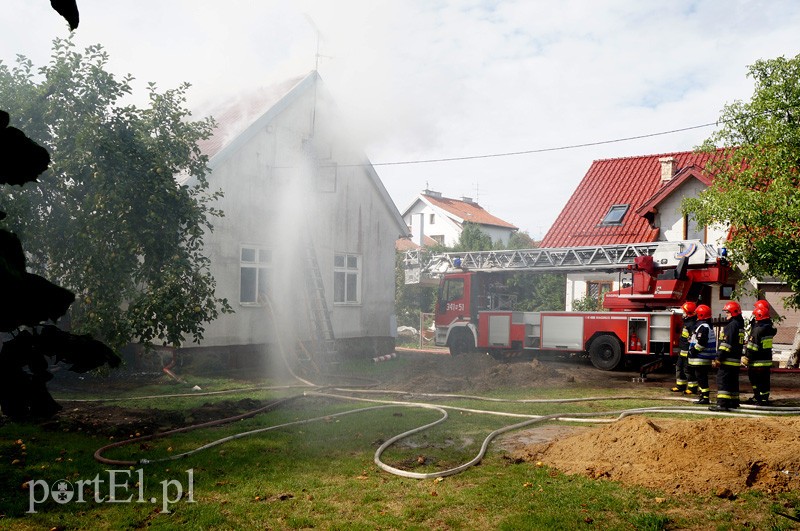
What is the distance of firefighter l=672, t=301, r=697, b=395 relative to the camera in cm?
1360

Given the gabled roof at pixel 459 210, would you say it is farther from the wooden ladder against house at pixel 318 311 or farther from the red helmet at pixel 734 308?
the red helmet at pixel 734 308

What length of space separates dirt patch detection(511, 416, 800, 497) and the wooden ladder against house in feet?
33.9

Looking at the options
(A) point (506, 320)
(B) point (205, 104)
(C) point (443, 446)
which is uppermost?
(B) point (205, 104)

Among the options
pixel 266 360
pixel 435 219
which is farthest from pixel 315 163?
pixel 435 219

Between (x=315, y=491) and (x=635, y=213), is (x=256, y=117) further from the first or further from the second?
(x=635, y=213)

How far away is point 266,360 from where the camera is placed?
58.3 feet

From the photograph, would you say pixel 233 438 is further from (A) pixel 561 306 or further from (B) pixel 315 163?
(A) pixel 561 306

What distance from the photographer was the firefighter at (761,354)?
37.6 ft

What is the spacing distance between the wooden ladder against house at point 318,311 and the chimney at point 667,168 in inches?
646

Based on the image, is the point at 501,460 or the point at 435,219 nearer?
the point at 501,460

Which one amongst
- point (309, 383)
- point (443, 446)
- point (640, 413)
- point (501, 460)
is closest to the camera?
point (501, 460)

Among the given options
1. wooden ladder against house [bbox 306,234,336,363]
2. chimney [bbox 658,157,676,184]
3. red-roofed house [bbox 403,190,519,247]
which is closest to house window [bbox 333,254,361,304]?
wooden ladder against house [bbox 306,234,336,363]

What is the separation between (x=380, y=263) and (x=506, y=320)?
4.64 meters

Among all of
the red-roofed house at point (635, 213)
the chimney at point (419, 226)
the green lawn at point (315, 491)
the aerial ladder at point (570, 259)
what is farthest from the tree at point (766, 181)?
the chimney at point (419, 226)
